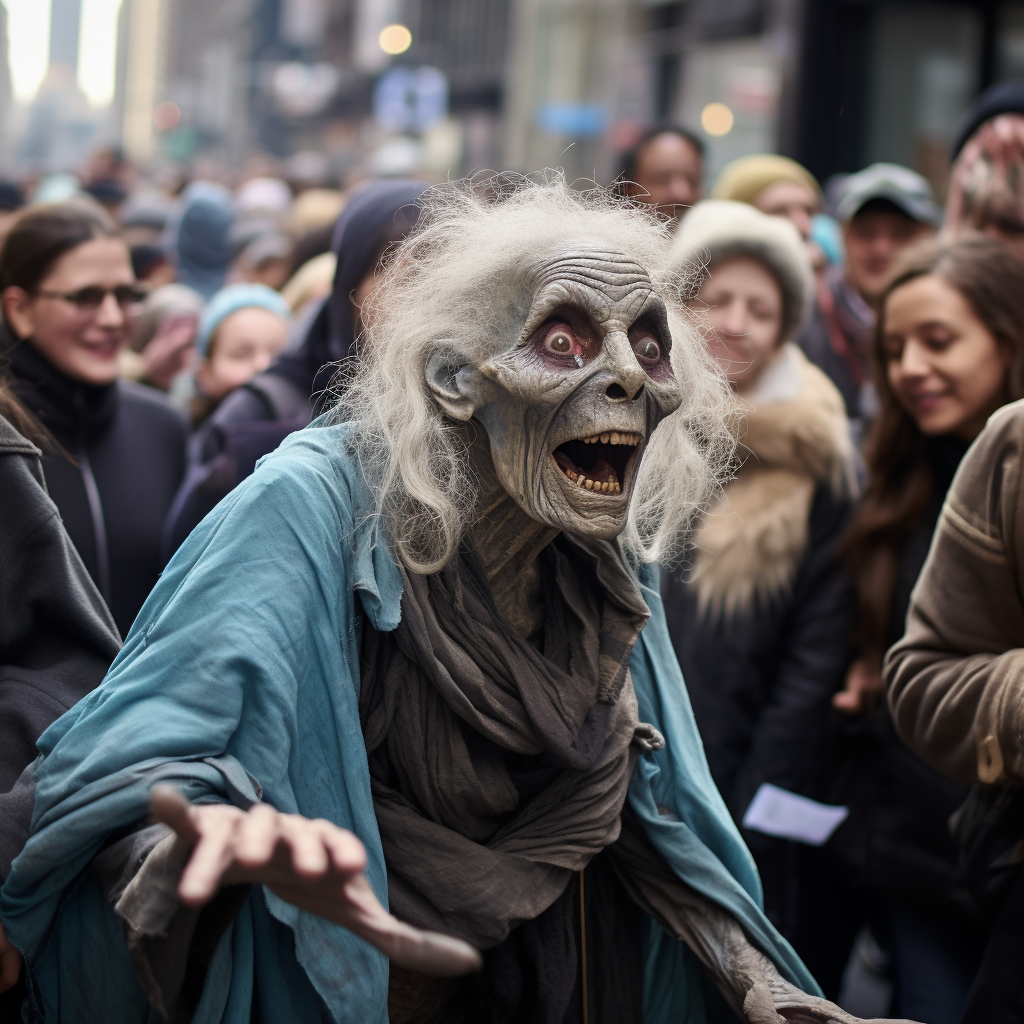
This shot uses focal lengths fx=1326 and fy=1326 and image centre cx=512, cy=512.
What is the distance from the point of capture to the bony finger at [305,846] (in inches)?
55.0

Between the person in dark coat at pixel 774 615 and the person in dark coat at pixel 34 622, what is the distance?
179 cm

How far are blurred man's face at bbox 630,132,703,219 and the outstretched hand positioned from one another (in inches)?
179

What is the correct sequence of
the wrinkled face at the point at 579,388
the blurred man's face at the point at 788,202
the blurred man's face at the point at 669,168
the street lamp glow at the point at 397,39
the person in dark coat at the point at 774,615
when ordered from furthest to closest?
1. the street lamp glow at the point at 397,39
2. the blurred man's face at the point at 788,202
3. the blurred man's face at the point at 669,168
4. the person in dark coat at the point at 774,615
5. the wrinkled face at the point at 579,388

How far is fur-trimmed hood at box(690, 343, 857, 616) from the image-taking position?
12.2ft

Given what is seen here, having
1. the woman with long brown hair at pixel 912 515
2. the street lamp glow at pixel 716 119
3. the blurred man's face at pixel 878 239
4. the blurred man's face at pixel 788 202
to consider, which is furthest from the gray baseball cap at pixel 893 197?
the street lamp glow at pixel 716 119

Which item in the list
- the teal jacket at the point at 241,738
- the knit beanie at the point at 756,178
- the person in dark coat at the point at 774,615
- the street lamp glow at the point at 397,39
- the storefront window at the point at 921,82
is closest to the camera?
the teal jacket at the point at 241,738

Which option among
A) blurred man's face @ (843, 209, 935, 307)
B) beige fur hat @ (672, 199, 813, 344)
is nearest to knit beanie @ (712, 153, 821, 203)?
blurred man's face @ (843, 209, 935, 307)

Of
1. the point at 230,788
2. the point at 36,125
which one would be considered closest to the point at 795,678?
the point at 230,788

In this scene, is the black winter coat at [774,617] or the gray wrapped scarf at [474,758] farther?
the black winter coat at [774,617]

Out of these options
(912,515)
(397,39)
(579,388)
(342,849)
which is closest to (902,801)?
(912,515)

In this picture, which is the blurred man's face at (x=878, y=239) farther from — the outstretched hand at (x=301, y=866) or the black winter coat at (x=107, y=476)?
the outstretched hand at (x=301, y=866)

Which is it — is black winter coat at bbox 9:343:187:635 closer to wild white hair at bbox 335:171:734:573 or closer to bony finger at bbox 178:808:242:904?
wild white hair at bbox 335:171:734:573

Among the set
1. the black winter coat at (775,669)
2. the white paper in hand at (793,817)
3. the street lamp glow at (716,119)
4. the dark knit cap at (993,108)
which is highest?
the street lamp glow at (716,119)

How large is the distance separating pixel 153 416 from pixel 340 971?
2.63 meters
